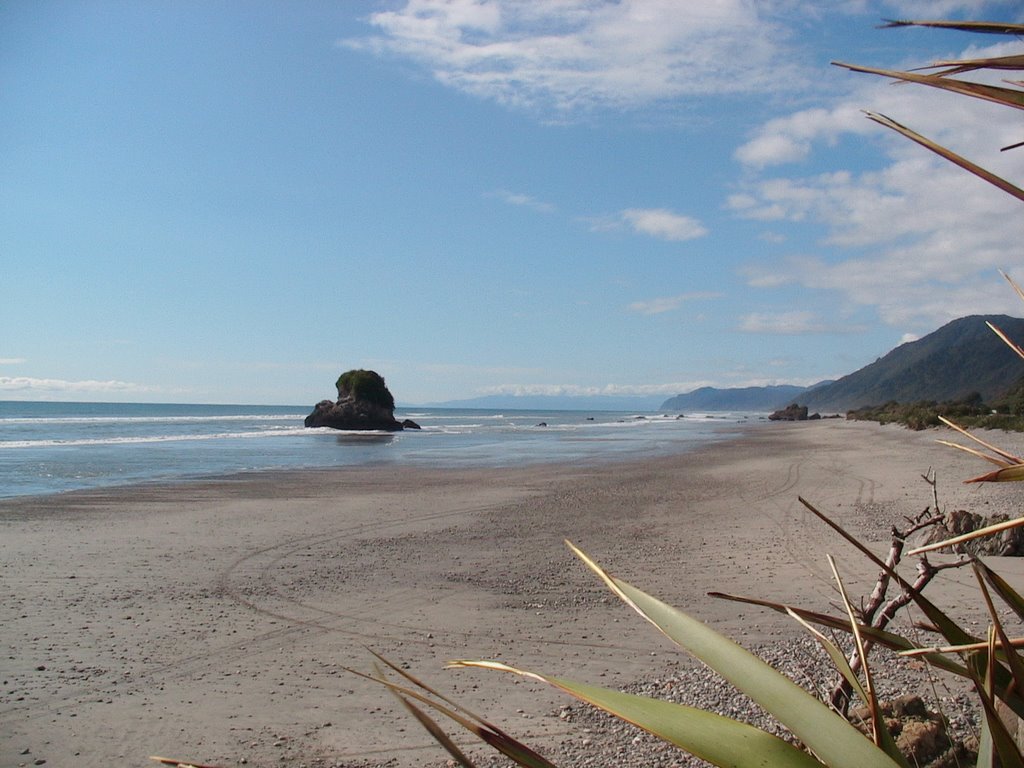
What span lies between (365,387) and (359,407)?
1760 mm

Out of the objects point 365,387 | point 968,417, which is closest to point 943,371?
point 968,417

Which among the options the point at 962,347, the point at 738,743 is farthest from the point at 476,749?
the point at 962,347

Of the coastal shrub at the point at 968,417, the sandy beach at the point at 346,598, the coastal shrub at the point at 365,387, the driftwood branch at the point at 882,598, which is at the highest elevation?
the coastal shrub at the point at 365,387

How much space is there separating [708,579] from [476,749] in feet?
14.8

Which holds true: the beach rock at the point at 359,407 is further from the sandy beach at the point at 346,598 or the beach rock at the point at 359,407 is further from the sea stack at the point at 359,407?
the sandy beach at the point at 346,598

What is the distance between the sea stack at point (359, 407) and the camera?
50250 millimetres

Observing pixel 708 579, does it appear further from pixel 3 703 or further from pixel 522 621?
pixel 3 703

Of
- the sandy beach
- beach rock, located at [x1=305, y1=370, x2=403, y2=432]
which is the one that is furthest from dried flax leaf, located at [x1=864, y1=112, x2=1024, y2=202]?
beach rock, located at [x1=305, y1=370, x2=403, y2=432]

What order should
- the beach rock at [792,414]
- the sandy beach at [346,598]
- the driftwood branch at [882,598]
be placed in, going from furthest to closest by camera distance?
the beach rock at [792,414] < the sandy beach at [346,598] < the driftwood branch at [882,598]

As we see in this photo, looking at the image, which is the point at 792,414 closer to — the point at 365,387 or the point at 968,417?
the point at 968,417

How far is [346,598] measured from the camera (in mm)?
7562

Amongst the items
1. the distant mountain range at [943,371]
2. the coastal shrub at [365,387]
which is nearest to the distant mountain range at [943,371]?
the distant mountain range at [943,371]

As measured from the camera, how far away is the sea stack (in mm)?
50250

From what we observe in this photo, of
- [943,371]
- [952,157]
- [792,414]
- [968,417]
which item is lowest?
[792,414]
